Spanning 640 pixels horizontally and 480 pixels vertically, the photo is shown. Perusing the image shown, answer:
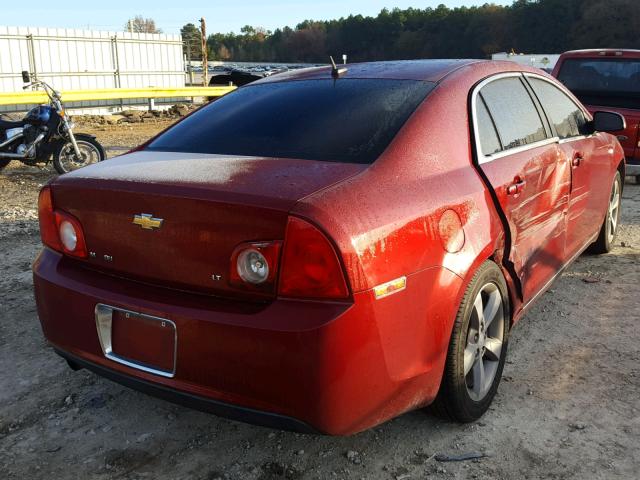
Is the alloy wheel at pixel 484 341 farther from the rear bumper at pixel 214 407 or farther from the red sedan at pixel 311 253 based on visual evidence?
the rear bumper at pixel 214 407

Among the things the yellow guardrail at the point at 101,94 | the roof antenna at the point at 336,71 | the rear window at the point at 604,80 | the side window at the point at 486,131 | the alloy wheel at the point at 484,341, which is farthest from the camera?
the yellow guardrail at the point at 101,94

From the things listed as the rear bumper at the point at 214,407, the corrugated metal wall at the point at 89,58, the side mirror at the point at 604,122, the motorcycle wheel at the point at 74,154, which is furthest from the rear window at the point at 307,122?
the corrugated metal wall at the point at 89,58

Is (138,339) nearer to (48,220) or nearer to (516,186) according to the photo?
(48,220)

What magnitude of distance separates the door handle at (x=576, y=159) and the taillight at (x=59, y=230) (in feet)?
9.23

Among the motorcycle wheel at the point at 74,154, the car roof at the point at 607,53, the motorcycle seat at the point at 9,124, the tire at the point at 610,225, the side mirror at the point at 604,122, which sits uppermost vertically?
the car roof at the point at 607,53

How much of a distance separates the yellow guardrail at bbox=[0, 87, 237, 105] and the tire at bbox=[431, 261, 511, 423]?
7862 millimetres

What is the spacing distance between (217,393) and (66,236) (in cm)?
95

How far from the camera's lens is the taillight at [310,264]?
2072 mm

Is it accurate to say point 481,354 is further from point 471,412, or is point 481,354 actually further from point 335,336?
point 335,336

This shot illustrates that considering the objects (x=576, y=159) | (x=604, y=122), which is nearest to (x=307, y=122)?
(x=576, y=159)

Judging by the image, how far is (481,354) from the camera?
2891 millimetres

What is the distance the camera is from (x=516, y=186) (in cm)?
304

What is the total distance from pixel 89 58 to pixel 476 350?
24537 mm

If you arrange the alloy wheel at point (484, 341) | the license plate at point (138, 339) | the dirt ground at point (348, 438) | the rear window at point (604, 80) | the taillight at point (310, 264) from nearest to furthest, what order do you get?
the taillight at point (310, 264) → the license plate at point (138, 339) → the dirt ground at point (348, 438) → the alloy wheel at point (484, 341) → the rear window at point (604, 80)
